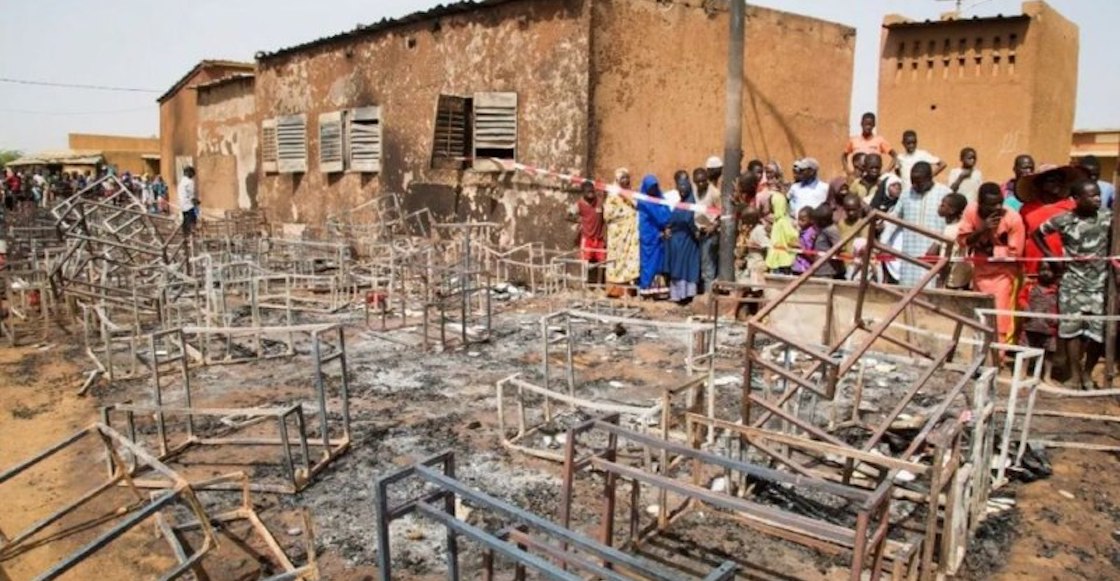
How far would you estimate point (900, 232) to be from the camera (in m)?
7.55

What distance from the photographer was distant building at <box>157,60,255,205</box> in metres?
21.3

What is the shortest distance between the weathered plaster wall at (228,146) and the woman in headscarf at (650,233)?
11156 millimetres

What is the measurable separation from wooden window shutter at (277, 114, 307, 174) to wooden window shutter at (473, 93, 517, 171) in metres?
5.49

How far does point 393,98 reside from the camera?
13.4 meters

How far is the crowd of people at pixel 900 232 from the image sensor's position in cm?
629

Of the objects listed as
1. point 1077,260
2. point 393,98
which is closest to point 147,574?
point 1077,260

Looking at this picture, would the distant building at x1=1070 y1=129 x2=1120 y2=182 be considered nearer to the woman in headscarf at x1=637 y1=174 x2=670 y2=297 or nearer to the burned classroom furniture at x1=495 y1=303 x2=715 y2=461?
the woman in headscarf at x1=637 y1=174 x2=670 y2=297

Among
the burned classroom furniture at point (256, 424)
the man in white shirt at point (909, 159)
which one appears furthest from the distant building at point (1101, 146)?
the burned classroom furniture at point (256, 424)

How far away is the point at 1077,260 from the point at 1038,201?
77 centimetres

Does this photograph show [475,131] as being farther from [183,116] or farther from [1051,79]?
[183,116]

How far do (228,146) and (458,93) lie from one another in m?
9.63

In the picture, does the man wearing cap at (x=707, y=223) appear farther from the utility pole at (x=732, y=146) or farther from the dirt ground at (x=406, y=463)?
the dirt ground at (x=406, y=463)

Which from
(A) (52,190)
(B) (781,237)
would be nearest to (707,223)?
(B) (781,237)

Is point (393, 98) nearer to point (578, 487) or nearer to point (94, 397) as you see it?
point (94, 397)
